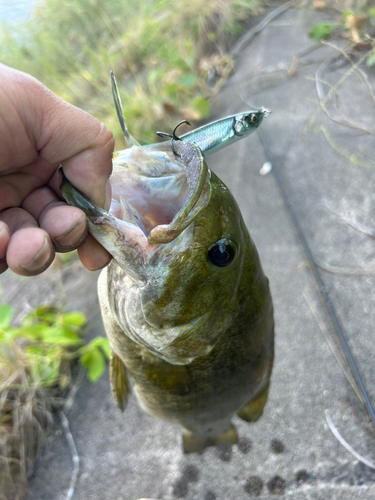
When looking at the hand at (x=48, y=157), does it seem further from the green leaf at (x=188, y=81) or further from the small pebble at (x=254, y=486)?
the green leaf at (x=188, y=81)

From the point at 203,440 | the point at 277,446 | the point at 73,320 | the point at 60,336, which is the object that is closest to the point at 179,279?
the point at 203,440

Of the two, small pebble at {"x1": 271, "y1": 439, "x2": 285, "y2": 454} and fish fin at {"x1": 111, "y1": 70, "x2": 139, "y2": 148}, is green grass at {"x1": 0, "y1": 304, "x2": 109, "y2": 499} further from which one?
fish fin at {"x1": 111, "y1": 70, "x2": 139, "y2": 148}

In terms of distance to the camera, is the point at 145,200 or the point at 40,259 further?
the point at 145,200

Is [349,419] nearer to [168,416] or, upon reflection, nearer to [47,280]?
[168,416]

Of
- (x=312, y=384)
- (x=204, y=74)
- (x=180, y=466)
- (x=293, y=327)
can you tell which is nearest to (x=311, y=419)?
(x=312, y=384)

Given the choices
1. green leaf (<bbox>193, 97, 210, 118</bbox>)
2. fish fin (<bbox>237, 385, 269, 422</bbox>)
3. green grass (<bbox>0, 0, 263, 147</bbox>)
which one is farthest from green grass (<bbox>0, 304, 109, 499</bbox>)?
green leaf (<bbox>193, 97, 210, 118</bbox>)

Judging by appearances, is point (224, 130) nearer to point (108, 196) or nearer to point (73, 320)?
point (108, 196)

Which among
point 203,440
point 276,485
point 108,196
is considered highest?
point 108,196
